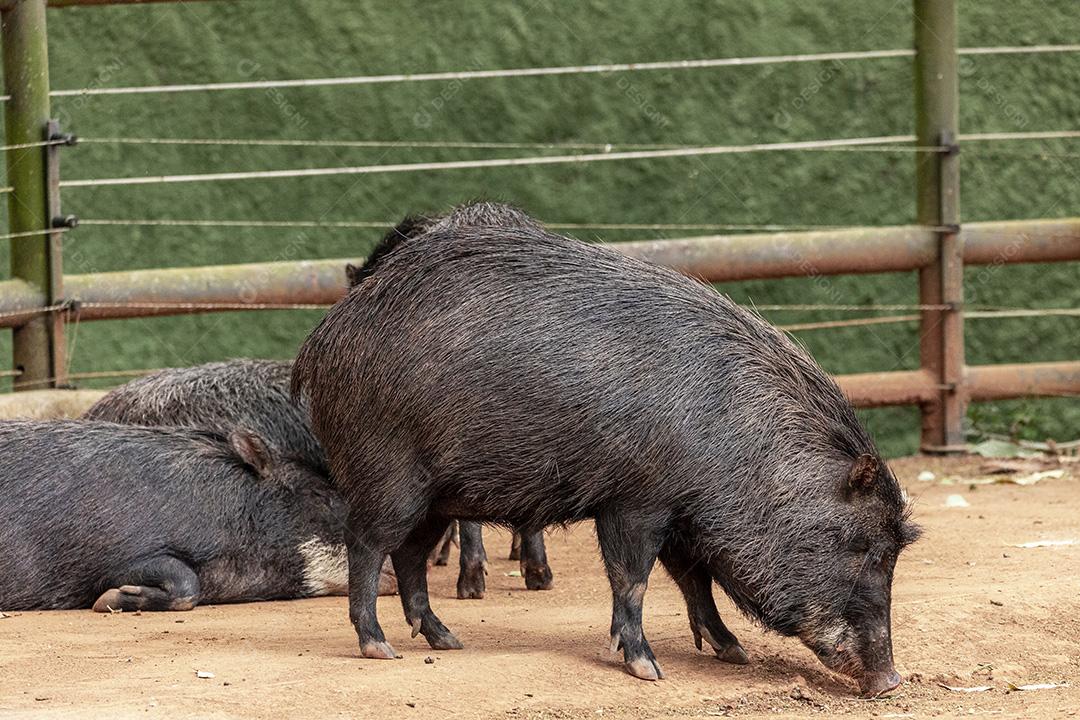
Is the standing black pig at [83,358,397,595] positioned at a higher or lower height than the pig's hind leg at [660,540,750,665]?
higher

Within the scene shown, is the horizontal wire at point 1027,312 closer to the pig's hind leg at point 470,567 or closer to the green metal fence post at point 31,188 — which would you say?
the pig's hind leg at point 470,567

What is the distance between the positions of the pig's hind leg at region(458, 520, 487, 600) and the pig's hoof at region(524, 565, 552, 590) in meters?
0.17

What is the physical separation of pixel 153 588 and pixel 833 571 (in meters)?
2.33

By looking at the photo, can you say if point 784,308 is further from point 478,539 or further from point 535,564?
point 478,539

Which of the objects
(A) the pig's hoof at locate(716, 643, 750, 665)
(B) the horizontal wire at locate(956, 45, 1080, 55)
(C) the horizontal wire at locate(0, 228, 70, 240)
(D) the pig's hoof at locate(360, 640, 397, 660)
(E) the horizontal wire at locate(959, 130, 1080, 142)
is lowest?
(A) the pig's hoof at locate(716, 643, 750, 665)

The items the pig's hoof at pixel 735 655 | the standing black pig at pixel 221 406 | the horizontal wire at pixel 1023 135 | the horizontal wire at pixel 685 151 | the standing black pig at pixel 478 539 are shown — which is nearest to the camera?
the pig's hoof at pixel 735 655

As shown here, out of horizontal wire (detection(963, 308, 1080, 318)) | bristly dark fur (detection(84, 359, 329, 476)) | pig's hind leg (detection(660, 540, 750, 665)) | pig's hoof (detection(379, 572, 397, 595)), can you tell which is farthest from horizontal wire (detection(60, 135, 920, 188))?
pig's hind leg (detection(660, 540, 750, 665))

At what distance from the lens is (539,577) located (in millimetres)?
6188

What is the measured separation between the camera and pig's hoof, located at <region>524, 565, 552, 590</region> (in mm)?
6172

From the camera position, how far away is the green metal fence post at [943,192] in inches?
342

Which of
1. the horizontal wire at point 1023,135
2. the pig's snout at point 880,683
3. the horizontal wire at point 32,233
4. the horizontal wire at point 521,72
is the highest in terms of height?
the horizontal wire at point 521,72

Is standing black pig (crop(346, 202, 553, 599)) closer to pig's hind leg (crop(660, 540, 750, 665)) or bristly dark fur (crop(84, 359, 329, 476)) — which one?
bristly dark fur (crop(84, 359, 329, 476))

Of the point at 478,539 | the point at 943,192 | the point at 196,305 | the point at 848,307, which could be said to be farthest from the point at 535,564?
the point at 943,192

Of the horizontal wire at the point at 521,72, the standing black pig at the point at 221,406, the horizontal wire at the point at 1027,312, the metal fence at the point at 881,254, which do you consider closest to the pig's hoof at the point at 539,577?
the standing black pig at the point at 221,406
